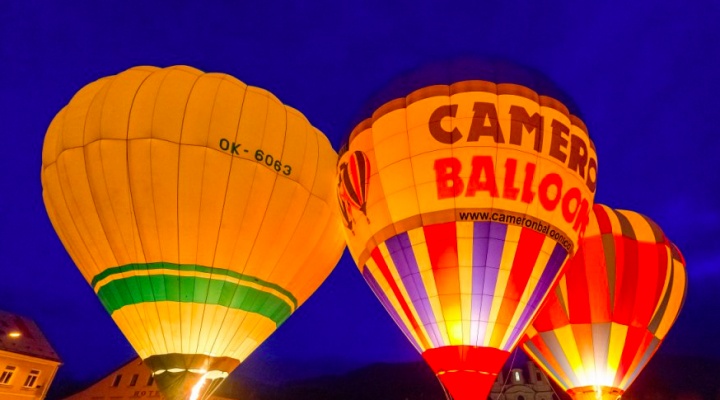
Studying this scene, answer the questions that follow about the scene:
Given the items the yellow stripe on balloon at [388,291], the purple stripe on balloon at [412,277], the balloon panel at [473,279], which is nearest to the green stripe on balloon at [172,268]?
the yellow stripe on balloon at [388,291]

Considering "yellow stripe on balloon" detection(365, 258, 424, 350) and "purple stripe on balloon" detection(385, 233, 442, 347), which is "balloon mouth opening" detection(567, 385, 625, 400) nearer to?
"yellow stripe on balloon" detection(365, 258, 424, 350)

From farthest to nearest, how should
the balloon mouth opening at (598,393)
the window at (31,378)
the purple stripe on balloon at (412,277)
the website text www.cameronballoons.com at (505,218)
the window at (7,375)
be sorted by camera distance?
the window at (31,378)
the window at (7,375)
the balloon mouth opening at (598,393)
the purple stripe on balloon at (412,277)
the website text www.cameronballoons.com at (505,218)

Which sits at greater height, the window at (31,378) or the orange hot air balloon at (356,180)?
the orange hot air balloon at (356,180)

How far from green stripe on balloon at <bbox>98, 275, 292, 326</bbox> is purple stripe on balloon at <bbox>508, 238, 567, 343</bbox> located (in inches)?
185

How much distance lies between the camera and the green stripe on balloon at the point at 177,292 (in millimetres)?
8953

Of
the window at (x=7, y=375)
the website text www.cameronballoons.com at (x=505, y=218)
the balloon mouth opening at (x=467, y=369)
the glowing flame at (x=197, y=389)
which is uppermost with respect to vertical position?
the website text www.cameronballoons.com at (x=505, y=218)

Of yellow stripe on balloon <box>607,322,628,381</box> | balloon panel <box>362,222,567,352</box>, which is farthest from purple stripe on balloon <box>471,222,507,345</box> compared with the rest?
yellow stripe on balloon <box>607,322,628,381</box>

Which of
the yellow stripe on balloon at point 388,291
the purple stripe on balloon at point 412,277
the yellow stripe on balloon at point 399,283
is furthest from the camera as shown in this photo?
the yellow stripe on balloon at point 388,291

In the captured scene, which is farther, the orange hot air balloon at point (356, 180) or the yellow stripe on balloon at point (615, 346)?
the yellow stripe on balloon at point (615, 346)

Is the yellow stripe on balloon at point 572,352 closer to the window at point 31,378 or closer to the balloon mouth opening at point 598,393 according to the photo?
the balloon mouth opening at point 598,393

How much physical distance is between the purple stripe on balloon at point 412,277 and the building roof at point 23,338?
16.8 meters

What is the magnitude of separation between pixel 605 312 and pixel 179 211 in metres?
9.22

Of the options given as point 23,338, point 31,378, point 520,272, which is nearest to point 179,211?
point 520,272

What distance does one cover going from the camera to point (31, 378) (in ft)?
62.5
